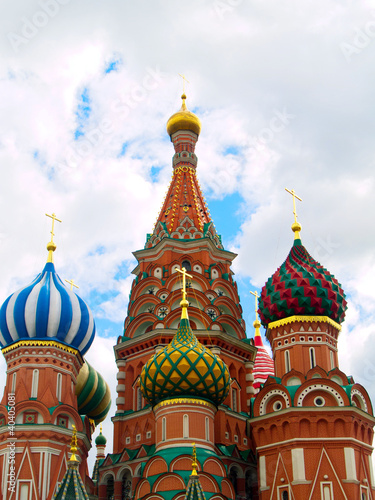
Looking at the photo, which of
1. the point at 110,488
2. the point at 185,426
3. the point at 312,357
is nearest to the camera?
the point at 185,426

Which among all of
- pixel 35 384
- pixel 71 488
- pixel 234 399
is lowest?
pixel 71 488

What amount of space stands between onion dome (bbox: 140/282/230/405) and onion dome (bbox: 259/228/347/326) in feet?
7.95

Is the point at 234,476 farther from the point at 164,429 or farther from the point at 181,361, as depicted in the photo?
the point at 181,361

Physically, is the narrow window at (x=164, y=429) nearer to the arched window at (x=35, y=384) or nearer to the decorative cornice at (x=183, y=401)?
the decorative cornice at (x=183, y=401)

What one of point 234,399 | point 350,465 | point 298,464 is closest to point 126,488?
point 234,399

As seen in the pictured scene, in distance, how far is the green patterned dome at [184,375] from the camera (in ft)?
62.5

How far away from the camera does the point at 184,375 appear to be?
62.4 ft

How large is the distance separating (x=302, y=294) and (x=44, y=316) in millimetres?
6776

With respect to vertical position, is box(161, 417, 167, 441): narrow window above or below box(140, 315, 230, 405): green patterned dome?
below

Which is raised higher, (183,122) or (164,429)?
(183,122)

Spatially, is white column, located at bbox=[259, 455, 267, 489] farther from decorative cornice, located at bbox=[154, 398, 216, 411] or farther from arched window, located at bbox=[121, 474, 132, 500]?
arched window, located at bbox=[121, 474, 132, 500]

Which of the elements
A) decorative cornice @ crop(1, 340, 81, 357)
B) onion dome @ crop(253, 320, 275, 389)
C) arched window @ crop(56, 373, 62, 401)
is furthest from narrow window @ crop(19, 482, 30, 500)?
onion dome @ crop(253, 320, 275, 389)

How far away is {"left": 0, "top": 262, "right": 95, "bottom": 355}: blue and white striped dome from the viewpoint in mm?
20453

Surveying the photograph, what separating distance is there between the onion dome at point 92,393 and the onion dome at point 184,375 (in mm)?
4232
